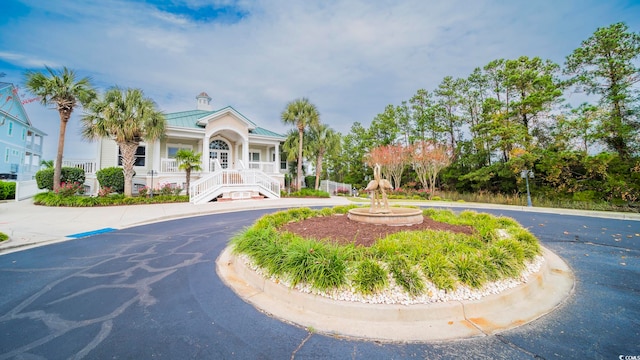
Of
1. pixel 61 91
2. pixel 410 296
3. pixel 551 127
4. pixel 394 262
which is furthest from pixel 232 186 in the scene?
pixel 551 127

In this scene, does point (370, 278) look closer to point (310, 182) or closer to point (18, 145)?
point (310, 182)

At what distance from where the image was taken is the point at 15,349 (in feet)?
7.28

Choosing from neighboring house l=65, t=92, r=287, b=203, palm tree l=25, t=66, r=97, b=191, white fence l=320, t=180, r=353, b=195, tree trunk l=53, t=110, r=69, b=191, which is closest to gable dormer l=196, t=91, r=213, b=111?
neighboring house l=65, t=92, r=287, b=203

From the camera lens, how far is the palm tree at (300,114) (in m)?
21.4

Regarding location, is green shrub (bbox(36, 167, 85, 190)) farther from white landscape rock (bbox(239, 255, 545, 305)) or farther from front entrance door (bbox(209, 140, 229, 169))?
white landscape rock (bbox(239, 255, 545, 305))

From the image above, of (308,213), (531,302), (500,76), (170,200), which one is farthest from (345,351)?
(500,76)

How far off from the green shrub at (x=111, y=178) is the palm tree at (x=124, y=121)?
4.55 feet

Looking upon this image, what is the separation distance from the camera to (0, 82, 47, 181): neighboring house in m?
21.6

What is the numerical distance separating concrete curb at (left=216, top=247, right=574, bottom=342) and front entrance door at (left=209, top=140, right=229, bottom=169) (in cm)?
1989

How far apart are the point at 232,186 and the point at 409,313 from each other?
1584 cm

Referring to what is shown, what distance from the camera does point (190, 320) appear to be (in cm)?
272

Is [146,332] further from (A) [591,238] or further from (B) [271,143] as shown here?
(B) [271,143]

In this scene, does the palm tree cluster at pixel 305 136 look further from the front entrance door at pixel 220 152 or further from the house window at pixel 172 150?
the house window at pixel 172 150

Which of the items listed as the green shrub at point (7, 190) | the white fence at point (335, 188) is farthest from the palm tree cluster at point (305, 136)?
the green shrub at point (7, 190)
